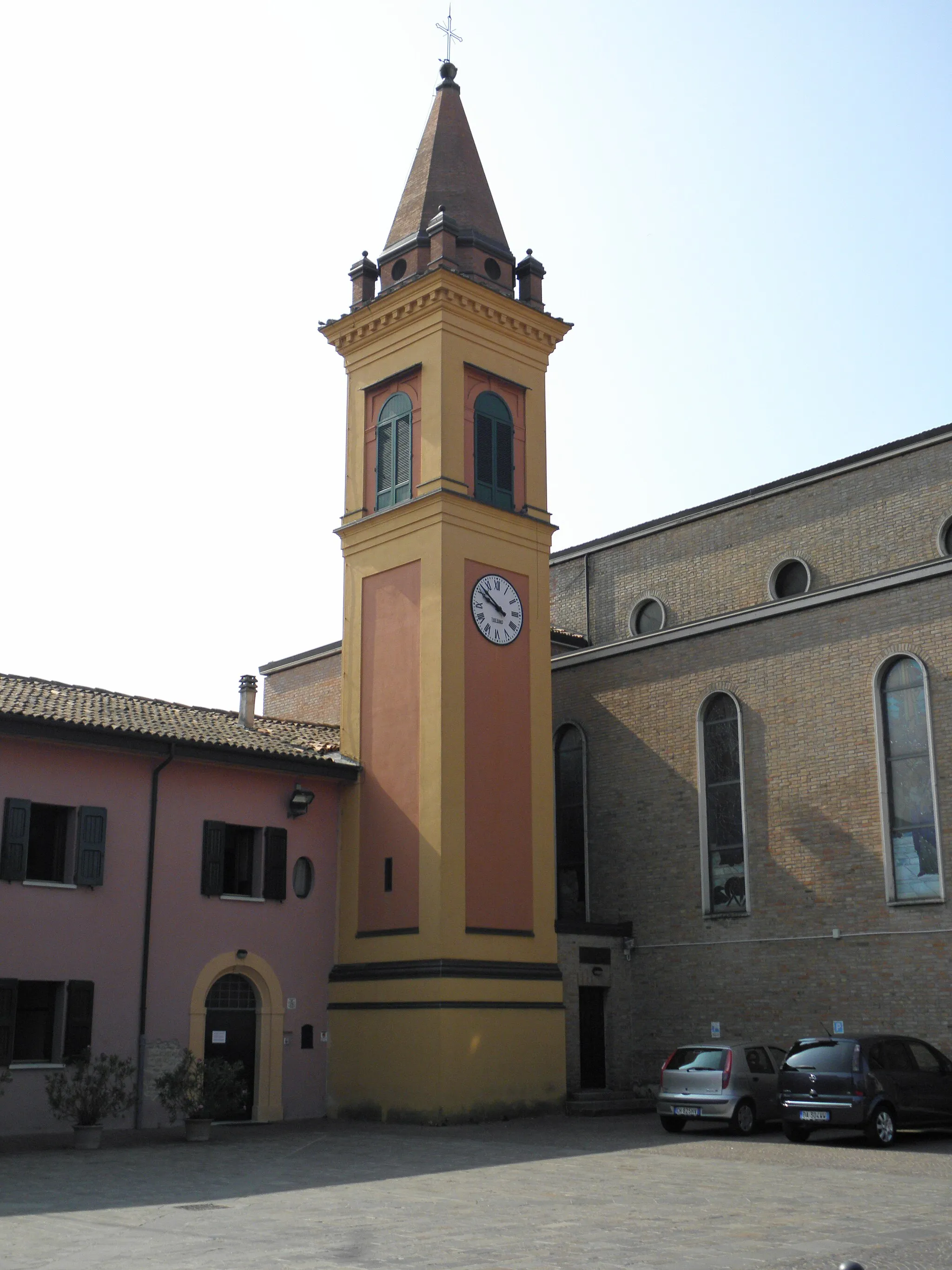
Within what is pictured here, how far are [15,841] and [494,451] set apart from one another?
11.6 meters

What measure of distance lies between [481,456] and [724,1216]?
54.0 ft

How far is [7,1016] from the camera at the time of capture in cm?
1994

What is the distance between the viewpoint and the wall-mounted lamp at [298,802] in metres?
24.0

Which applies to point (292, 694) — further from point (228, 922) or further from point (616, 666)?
point (228, 922)

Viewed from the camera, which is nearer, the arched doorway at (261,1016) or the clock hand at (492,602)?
the arched doorway at (261,1016)

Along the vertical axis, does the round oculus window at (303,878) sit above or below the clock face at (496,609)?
below

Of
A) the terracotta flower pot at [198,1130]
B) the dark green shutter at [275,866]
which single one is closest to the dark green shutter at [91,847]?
the dark green shutter at [275,866]

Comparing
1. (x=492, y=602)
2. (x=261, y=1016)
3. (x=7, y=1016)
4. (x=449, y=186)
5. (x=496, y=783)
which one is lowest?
(x=261, y=1016)

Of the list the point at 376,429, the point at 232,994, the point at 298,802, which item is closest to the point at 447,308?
the point at 376,429

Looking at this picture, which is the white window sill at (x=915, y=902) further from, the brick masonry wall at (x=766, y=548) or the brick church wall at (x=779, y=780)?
the brick masonry wall at (x=766, y=548)

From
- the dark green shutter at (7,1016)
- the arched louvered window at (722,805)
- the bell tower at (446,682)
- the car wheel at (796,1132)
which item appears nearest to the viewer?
the car wheel at (796,1132)

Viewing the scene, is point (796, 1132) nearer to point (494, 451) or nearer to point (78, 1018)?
point (78, 1018)

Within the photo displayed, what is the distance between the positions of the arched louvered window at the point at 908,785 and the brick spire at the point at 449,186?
1181 centimetres

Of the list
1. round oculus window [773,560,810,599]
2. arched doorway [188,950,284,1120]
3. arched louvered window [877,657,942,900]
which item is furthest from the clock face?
arched doorway [188,950,284,1120]
